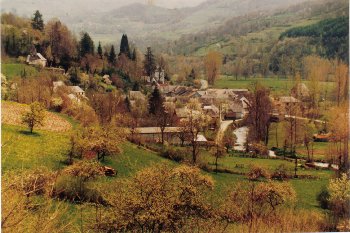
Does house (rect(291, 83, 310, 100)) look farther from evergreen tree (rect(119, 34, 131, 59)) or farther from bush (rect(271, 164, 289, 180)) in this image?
evergreen tree (rect(119, 34, 131, 59))

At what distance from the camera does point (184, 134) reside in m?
6.68

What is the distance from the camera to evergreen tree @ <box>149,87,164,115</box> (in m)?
6.63

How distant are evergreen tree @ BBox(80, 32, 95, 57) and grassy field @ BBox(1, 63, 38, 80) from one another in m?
0.69

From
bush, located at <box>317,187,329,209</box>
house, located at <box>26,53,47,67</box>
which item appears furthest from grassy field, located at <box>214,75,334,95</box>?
house, located at <box>26,53,47,67</box>

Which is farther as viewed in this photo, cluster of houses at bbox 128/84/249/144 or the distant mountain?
cluster of houses at bbox 128/84/249/144

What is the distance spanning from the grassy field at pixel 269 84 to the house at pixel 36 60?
2197 millimetres

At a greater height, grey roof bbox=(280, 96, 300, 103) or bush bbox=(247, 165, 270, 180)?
grey roof bbox=(280, 96, 300, 103)

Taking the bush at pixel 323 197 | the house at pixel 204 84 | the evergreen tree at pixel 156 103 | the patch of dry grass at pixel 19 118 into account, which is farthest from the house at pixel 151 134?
the bush at pixel 323 197

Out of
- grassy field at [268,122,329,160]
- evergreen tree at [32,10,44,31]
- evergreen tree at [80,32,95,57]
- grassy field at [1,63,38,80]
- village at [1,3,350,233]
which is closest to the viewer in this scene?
grassy field at [1,63,38,80]

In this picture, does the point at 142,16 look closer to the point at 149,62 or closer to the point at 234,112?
the point at 149,62

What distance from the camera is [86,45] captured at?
6523 millimetres

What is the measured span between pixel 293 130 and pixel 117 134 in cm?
234

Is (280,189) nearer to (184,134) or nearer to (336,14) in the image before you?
(184,134)

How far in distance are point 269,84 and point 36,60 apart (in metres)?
3.01
